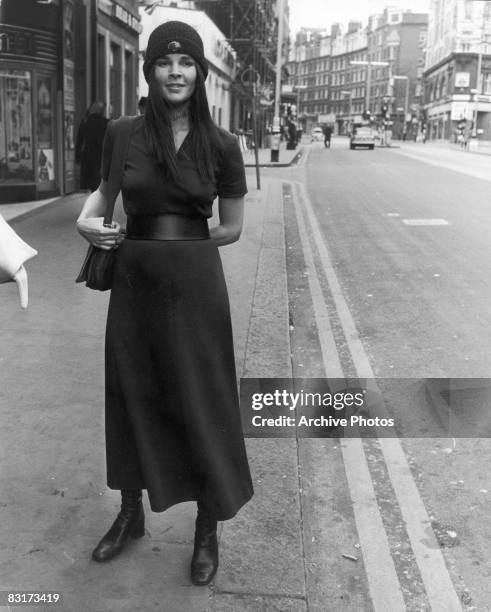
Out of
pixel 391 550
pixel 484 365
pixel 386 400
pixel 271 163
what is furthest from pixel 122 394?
pixel 271 163

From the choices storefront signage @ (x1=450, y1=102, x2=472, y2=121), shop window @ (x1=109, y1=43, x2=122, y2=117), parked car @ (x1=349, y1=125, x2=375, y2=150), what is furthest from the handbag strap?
storefront signage @ (x1=450, y1=102, x2=472, y2=121)

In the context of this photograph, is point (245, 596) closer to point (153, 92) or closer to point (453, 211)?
point (153, 92)

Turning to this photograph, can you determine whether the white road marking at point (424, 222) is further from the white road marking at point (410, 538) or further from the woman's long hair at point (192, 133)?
the woman's long hair at point (192, 133)

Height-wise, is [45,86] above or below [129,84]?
below

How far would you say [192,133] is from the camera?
2.76 metres

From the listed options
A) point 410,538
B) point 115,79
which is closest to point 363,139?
point 115,79

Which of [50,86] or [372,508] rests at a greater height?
[50,86]

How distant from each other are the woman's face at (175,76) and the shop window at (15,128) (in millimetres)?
12181

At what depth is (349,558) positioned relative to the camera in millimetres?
3217

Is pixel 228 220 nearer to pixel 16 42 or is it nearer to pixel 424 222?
pixel 424 222

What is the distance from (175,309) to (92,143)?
10.8 metres

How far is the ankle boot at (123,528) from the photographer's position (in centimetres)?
303

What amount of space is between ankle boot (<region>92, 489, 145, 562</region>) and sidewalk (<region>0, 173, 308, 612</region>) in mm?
49

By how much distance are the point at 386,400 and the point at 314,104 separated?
166m
